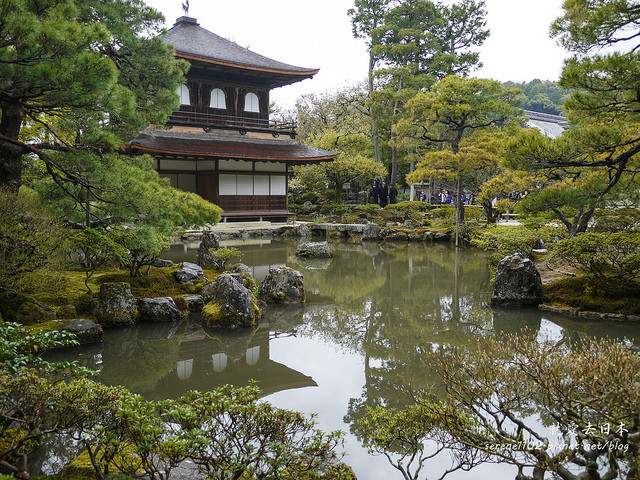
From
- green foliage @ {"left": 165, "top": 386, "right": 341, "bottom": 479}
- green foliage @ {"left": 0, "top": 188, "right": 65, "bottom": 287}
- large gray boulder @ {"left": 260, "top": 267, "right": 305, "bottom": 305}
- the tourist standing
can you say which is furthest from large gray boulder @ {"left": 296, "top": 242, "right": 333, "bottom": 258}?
green foliage @ {"left": 165, "top": 386, "right": 341, "bottom": 479}

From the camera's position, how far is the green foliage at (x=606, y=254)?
8.01 metres

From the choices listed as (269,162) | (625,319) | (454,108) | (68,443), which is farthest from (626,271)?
(269,162)

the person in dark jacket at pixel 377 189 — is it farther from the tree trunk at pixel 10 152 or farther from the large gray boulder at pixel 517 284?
the tree trunk at pixel 10 152

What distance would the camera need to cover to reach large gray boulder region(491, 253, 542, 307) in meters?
9.12

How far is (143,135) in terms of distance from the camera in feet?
63.8

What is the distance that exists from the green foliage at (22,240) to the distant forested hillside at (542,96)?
4870 centimetres

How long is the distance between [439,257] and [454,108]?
18.4 feet

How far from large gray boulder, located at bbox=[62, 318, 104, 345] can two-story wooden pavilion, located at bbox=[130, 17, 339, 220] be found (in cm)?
1347

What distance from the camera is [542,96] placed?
51.5m

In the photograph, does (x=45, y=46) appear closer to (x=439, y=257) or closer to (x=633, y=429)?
(x=633, y=429)

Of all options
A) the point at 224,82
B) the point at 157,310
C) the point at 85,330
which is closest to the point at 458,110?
the point at 224,82

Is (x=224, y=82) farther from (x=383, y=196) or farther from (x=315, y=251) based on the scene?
(x=315, y=251)

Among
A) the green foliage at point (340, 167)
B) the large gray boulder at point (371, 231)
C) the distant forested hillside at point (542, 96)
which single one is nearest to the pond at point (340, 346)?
the large gray boulder at point (371, 231)

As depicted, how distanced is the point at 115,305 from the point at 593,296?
819cm
